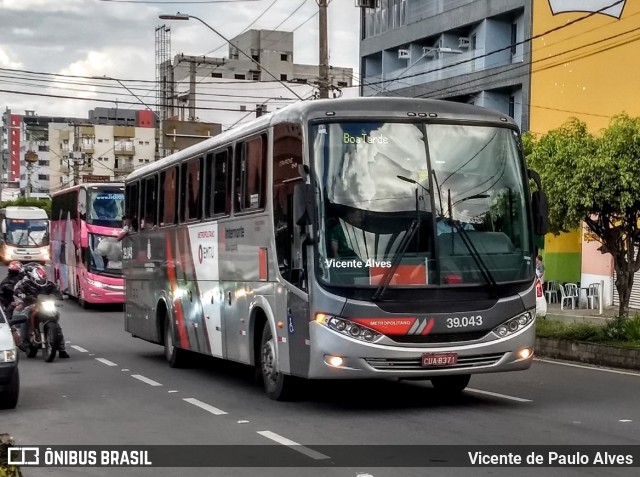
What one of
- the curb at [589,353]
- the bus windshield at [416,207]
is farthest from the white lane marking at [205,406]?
the curb at [589,353]

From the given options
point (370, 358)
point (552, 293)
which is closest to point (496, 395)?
point (370, 358)

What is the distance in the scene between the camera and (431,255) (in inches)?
473

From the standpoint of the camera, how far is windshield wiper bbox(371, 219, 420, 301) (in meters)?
11.8

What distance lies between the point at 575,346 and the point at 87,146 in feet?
371

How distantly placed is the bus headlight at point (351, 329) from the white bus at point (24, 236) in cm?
5310

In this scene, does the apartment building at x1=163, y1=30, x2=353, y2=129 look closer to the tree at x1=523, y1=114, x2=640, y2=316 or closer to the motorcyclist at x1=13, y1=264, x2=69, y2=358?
the motorcyclist at x1=13, y1=264, x2=69, y2=358

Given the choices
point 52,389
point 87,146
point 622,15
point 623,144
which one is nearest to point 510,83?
point 622,15

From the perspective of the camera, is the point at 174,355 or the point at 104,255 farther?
the point at 104,255

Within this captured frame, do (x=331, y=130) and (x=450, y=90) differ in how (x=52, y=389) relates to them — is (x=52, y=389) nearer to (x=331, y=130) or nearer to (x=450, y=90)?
(x=331, y=130)

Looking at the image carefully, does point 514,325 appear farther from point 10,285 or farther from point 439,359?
point 10,285

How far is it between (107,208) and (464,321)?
23638 mm

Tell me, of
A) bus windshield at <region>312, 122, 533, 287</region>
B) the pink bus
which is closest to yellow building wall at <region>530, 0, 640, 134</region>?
the pink bus

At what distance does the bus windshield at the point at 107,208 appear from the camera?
3409 centimetres

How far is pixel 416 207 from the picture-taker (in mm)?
12086
